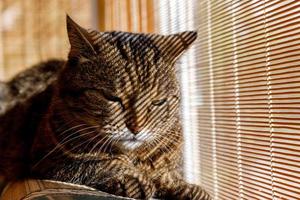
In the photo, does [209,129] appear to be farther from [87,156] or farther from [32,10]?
[32,10]

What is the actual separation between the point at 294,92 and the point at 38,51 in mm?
1528

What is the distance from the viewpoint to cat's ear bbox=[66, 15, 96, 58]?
1.17 m

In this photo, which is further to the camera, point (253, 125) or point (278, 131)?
point (253, 125)

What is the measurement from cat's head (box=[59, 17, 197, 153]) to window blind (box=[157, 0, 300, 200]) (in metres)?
0.16

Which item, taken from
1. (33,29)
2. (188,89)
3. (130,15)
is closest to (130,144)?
(188,89)

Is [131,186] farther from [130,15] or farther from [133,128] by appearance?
[130,15]

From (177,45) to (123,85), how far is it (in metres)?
0.22

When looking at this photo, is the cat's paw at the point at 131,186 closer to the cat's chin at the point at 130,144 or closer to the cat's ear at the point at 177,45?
the cat's chin at the point at 130,144

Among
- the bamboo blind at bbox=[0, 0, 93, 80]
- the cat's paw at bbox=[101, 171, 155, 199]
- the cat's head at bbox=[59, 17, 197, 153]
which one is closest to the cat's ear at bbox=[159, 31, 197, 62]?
the cat's head at bbox=[59, 17, 197, 153]

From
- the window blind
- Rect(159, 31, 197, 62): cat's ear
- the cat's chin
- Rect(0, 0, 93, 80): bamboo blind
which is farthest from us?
Rect(0, 0, 93, 80): bamboo blind

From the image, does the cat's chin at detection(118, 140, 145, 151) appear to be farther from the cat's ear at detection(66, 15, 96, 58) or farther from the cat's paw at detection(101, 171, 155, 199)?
the cat's ear at detection(66, 15, 96, 58)

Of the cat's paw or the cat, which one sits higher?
the cat

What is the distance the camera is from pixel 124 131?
3.66ft

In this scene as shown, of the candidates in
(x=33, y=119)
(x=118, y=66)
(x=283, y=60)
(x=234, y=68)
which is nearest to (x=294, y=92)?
(x=283, y=60)
